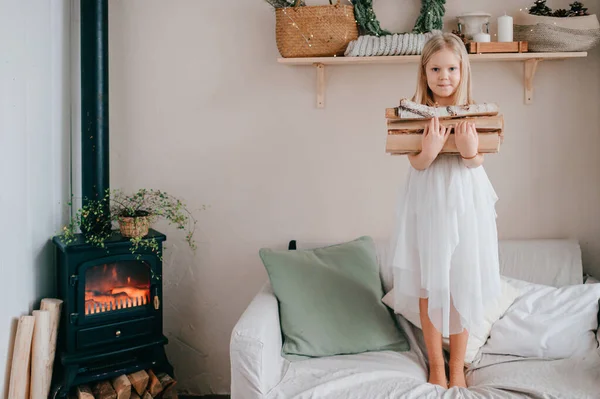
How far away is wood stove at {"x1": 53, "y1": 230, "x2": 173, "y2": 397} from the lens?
240 centimetres

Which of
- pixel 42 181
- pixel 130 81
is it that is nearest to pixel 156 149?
pixel 130 81

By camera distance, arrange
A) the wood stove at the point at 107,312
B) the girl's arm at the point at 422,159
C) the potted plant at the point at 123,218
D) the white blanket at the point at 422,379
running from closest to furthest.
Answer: the white blanket at the point at 422,379 < the girl's arm at the point at 422,159 < the wood stove at the point at 107,312 < the potted plant at the point at 123,218

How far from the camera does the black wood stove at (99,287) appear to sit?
240 cm

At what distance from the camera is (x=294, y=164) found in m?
2.90

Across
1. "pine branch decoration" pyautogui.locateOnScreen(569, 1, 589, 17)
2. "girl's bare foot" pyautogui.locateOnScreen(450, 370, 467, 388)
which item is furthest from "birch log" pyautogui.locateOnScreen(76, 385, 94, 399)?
"pine branch decoration" pyautogui.locateOnScreen(569, 1, 589, 17)

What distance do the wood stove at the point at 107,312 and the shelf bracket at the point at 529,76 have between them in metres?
1.84

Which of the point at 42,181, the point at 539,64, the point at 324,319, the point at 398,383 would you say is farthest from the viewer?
the point at 539,64

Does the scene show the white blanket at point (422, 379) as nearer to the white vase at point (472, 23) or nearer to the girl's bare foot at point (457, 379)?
the girl's bare foot at point (457, 379)

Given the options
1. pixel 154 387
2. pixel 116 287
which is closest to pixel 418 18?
pixel 116 287

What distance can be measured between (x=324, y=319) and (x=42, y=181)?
136cm

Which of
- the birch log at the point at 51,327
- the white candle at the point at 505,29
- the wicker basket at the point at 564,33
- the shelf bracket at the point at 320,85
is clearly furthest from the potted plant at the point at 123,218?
the wicker basket at the point at 564,33

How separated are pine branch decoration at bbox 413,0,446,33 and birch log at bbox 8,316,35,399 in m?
2.09

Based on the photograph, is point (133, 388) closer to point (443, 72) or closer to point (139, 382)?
point (139, 382)

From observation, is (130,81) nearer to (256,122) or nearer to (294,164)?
(256,122)
